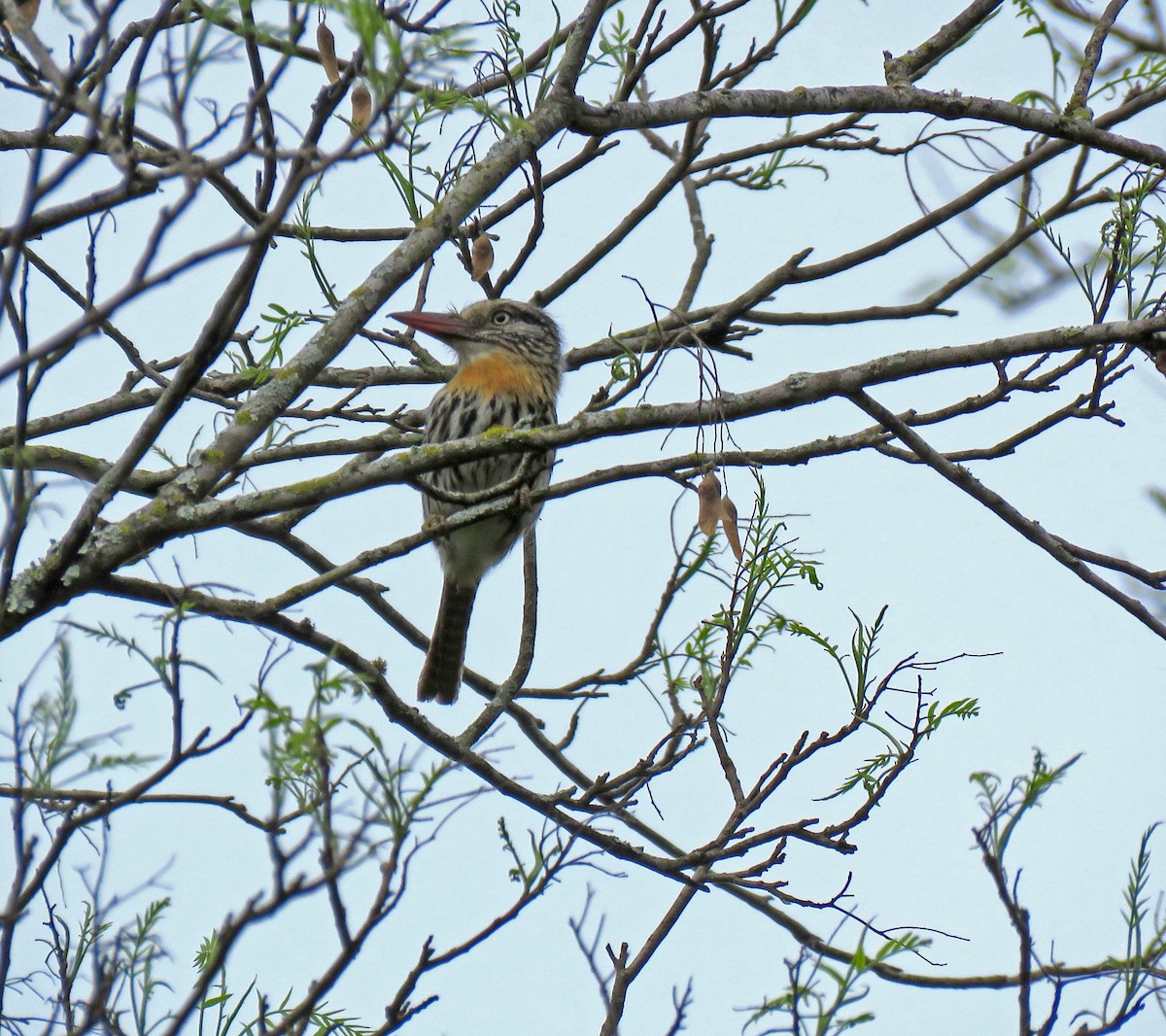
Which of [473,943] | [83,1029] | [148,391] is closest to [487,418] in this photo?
[148,391]

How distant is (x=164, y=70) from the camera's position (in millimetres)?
2014

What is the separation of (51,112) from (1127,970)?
219 centimetres

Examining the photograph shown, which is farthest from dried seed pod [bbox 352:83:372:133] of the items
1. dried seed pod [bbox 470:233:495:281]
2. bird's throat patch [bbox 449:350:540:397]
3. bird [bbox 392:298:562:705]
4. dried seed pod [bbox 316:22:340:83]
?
bird's throat patch [bbox 449:350:540:397]

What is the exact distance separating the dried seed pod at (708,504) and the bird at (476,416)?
244cm

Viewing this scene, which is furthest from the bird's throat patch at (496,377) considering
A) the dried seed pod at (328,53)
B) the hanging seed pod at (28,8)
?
the hanging seed pod at (28,8)

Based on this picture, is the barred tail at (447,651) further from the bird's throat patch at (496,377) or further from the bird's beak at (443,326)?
the bird's beak at (443,326)

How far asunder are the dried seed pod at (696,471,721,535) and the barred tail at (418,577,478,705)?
2.56 metres

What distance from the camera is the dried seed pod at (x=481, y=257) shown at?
4.27m

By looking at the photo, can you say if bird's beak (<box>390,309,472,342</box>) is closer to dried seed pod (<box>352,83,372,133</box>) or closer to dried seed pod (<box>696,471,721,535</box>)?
dried seed pod (<box>352,83,372,133</box>)

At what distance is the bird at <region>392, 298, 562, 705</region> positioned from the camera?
18.9 feet

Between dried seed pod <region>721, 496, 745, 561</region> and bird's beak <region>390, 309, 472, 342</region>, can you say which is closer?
dried seed pod <region>721, 496, 745, 561</region>

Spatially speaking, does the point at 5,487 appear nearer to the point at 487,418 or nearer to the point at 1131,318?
the point at 1131,318

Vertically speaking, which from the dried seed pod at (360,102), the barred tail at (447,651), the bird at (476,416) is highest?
the bird at (476,416)

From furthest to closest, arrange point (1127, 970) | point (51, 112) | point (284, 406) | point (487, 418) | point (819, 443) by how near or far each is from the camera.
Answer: point (487, 418)
point (819, 443)
point (284, 406)
point (1127, 970)
point (51, 112)
